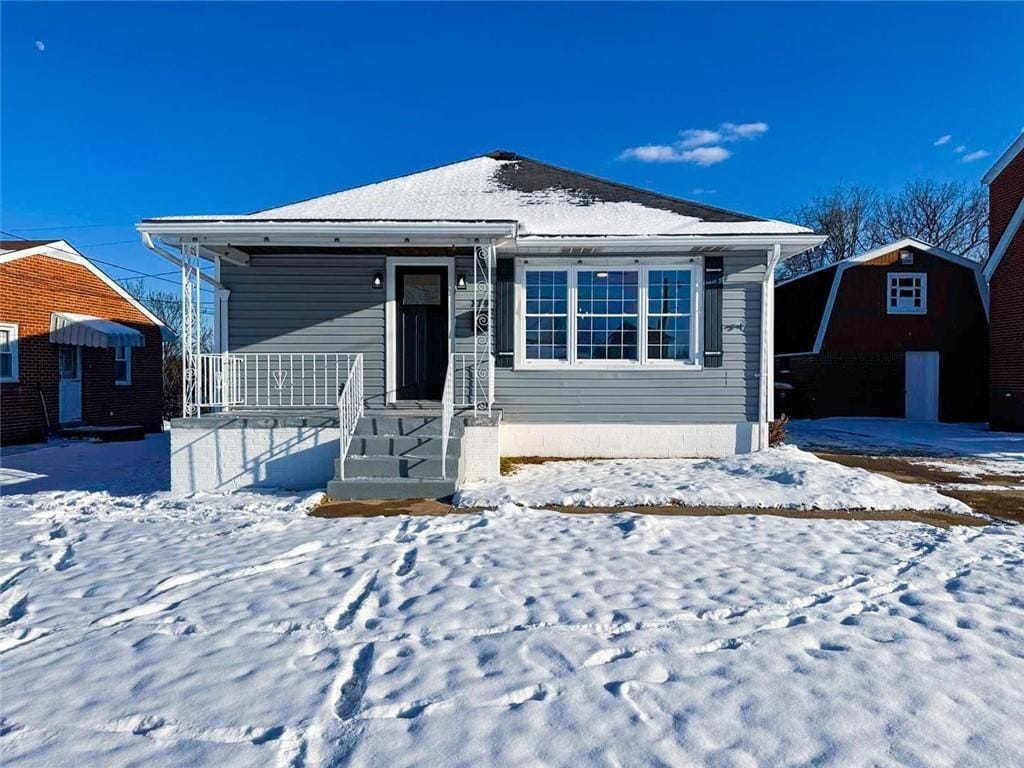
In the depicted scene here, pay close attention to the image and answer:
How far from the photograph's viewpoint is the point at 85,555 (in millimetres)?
4500

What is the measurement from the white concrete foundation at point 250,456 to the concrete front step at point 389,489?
0.64 meters

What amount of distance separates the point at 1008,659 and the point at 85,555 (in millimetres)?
6047

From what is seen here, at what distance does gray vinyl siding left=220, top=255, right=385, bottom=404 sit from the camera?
861 centimetres

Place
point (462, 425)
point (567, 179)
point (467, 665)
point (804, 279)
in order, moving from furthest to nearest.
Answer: point (804, 279) < point (567, 179) < point (462, 425) < point (467, 665)

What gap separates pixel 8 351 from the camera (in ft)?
40.4

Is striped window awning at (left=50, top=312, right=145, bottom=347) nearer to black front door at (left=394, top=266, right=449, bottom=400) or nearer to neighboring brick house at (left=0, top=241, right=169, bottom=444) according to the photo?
neighboring brick house at (left=0, top=241, right=169, bottom=444)

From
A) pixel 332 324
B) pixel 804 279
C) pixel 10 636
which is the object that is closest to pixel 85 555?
pixel 10 636

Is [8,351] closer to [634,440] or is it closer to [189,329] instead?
[189,329]

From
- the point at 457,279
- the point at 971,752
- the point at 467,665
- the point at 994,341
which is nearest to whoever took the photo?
the point at 971,752

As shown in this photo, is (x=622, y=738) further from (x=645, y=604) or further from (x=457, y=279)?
(x=457, y=279)

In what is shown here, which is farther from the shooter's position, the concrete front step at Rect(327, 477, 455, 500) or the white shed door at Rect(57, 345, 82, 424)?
the white shed door at Rect(57, 345, 82, 424)

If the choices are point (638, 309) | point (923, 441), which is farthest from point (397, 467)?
point (923, 441)

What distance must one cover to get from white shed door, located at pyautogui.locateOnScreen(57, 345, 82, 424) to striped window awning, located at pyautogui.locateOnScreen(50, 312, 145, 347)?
615mm

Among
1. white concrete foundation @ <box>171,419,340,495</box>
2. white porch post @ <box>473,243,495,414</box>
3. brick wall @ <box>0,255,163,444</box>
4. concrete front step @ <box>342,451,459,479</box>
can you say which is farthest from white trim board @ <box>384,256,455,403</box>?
brick wall @ <box>0,255,163,444</box>
